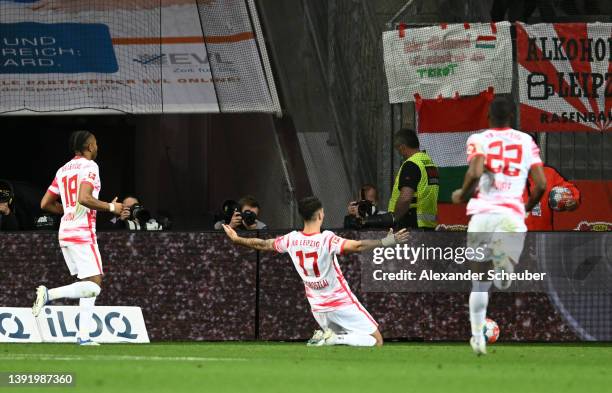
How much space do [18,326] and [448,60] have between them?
500 centimetres

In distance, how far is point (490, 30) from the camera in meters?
14.5

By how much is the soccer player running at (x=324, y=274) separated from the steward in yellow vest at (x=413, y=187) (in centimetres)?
139

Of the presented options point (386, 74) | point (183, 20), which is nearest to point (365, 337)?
point (386, 74)

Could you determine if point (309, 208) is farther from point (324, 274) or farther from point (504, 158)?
point (504, 158)

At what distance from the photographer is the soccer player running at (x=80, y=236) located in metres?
12.1

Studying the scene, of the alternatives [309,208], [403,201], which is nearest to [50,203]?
[309,208]

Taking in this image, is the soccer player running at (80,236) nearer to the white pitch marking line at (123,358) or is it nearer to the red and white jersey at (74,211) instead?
the red and white jersey at (74,211)

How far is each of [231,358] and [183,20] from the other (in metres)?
7.30

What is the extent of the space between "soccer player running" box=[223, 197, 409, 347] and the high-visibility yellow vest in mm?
1531

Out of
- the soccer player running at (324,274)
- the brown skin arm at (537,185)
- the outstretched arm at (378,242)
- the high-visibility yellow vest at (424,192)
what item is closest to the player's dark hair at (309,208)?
the soccer player running at (324,274)

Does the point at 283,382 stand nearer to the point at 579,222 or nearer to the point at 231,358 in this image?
the point at 231,358

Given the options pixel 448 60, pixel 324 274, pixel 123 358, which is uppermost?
pixel 448 60

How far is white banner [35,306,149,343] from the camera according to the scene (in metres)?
13.2

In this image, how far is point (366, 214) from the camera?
1409 cm
